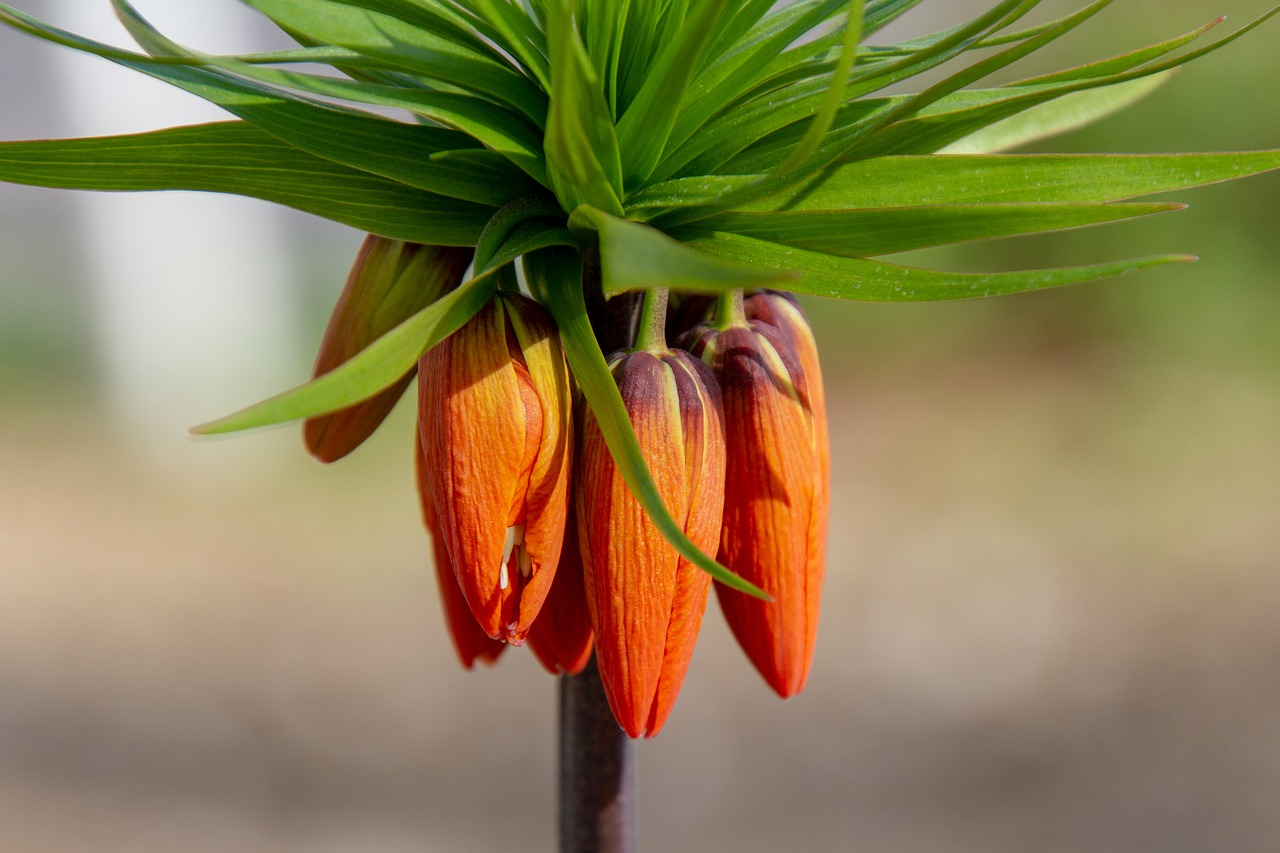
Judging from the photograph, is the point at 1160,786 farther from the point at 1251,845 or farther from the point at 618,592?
the point at 618,592

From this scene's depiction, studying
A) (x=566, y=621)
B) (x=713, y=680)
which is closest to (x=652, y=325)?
(x=566, y=621)

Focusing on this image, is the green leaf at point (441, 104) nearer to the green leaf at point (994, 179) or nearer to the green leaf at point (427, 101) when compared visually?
the green leaf at point (427, 101)

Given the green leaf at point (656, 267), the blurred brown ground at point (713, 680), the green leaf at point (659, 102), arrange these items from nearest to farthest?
the green leaf at point (656, 267)
the green leaf at point (659, 102)
the blurred brown ground at point (713, 680)

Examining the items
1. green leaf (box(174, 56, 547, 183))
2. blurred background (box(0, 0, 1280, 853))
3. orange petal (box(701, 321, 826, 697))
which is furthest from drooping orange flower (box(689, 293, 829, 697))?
blurred background (box(0, 0, 1280, 853))

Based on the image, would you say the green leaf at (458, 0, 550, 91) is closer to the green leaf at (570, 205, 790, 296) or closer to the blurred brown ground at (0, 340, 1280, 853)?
the green leaf at (570, 205, 790, 296)

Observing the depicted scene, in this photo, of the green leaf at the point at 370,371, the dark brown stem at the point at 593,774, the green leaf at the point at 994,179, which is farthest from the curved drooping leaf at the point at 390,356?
the dark brown stem at the point at 593,774

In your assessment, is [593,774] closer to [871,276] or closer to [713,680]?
[871,276]
